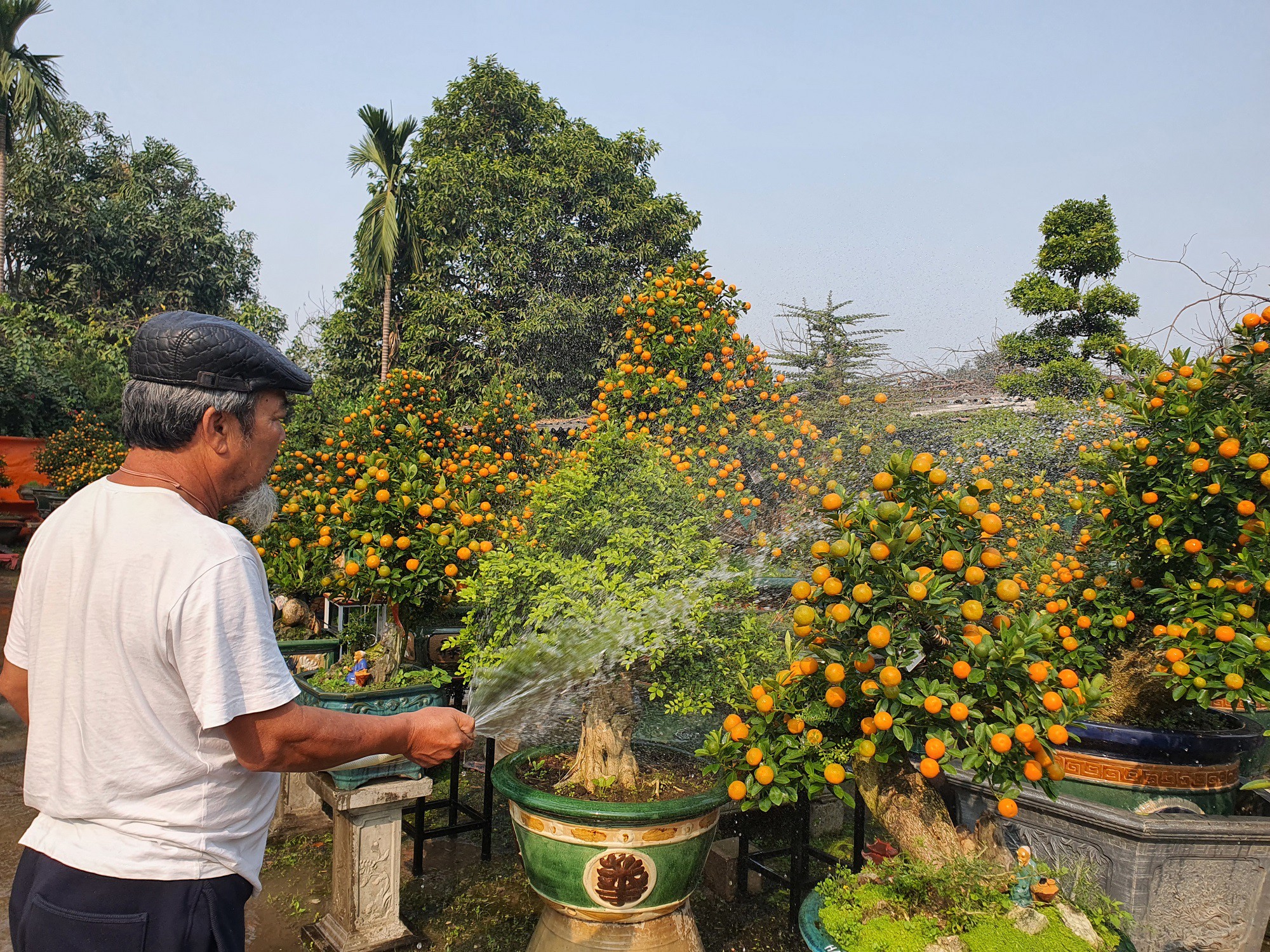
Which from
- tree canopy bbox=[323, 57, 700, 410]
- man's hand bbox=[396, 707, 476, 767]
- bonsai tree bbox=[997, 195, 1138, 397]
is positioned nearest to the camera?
man's hand bbox=[396, 707, 476, 767]

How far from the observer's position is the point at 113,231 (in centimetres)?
2089

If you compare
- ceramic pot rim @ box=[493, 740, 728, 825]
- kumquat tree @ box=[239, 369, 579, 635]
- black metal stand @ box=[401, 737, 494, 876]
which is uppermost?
kumquat tree @ box=[239, 369, 579, 635]

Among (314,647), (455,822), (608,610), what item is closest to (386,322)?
(314,647)

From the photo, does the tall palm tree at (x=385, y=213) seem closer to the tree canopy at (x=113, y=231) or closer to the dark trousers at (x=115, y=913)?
the tree canopy at (x=113, y=231)

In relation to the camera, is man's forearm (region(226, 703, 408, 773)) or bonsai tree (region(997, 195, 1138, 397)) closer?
man's forearm (region(226, 703, 408, 773))

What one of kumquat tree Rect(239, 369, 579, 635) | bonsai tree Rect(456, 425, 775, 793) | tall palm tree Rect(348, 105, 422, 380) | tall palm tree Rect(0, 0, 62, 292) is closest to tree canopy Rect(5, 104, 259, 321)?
tall palm tree Rect(0, 0, 62, 292)

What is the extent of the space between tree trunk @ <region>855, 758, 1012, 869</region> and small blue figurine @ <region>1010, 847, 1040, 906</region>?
7 centimetres

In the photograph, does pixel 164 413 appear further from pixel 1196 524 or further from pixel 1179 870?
pixel 1179 870

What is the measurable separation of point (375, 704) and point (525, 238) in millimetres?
12507

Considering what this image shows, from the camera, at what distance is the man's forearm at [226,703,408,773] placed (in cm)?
132

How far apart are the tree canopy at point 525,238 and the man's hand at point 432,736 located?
12.6 meters

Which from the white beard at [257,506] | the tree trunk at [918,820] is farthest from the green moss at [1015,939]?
the white beard at [257,506]

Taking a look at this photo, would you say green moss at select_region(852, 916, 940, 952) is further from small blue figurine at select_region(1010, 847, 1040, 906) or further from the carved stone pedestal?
the carved stone pedestal

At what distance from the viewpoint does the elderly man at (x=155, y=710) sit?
1307mm
